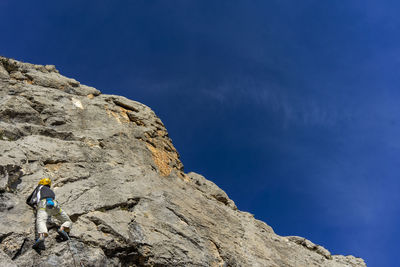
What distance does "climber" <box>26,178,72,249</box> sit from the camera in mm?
12438

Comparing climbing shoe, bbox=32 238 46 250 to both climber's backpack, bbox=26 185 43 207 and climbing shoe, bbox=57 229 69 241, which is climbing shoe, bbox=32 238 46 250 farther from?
climber's backpack, bbox=26 185 43 207

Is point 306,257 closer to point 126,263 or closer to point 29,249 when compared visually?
point 126,263

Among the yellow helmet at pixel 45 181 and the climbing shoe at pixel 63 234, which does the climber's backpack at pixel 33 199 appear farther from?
the climbing shoe at pixel 63 234

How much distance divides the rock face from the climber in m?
0.32

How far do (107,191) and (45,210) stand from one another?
11.4 ft

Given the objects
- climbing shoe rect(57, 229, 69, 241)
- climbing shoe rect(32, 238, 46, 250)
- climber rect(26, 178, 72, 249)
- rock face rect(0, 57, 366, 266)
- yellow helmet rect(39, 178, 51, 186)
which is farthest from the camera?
yellow helmet rect(39, 178, 51, 186)

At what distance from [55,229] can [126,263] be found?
2767mm

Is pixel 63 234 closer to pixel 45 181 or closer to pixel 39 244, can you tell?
pixel 39 244

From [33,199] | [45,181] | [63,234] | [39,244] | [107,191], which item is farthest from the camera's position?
[107,191]

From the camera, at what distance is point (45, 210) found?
12922mm

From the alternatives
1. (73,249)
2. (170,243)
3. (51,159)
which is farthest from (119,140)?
(73,249)

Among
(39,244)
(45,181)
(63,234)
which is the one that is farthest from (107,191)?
(39,244)

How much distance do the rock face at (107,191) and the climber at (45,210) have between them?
316 mm

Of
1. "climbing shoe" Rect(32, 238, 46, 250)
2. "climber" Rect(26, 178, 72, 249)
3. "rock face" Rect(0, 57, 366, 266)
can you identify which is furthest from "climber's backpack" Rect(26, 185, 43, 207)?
"climbing shoe" Rect(32, 238, 46, 250)
